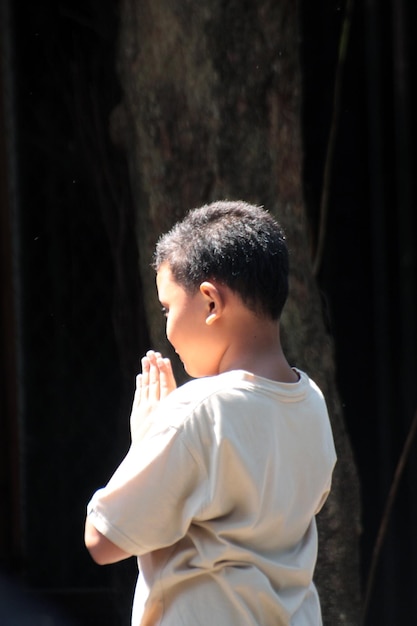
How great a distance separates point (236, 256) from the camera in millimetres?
2061

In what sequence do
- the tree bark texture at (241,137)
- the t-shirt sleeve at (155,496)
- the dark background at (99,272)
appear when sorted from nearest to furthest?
the t-shirt sleeve at (155,496) → the tree bark texture at (241,137) → the dark background at (99,272)

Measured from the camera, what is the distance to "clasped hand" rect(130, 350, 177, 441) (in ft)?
6.92

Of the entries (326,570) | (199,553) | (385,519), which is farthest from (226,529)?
(385,519)

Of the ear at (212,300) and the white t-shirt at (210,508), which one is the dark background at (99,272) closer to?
the ear at (212,300)

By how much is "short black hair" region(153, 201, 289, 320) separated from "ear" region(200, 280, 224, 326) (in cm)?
2

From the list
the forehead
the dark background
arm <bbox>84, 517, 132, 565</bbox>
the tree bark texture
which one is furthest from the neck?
the dark background

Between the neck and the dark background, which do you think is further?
the dark background

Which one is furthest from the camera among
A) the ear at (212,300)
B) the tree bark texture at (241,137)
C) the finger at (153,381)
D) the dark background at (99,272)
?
the dark background at (99,272)

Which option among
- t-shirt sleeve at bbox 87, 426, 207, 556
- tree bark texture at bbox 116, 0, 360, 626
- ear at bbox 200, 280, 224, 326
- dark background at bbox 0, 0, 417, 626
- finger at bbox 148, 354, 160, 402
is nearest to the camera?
t-shirt sleeve at bbox 87, 426, 207, 556

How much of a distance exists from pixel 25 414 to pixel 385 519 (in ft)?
5.28

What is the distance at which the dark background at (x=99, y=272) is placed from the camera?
4336mm

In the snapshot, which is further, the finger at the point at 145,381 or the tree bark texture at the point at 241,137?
the tree bark texture at the point at 241,137

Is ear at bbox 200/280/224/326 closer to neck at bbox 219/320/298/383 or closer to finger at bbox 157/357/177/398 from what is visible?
neck at bbox 219/320/298/383

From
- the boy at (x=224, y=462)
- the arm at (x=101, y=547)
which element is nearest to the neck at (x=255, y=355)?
the boy at (x=224, y=462)
